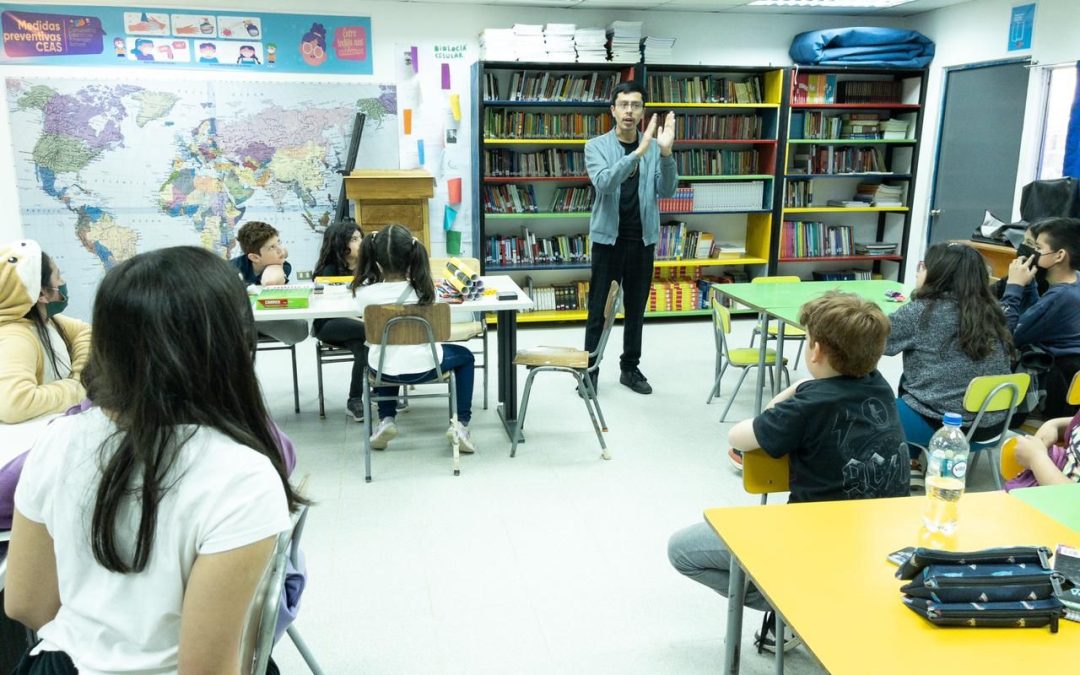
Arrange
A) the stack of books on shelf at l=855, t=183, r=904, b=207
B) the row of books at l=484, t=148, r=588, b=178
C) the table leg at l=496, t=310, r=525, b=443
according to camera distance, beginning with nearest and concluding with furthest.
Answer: the table leg at l=496, t=310, r=525, b=443, the row of books at l=484, t=148, r=588, b=178, the stack of books on shelf at l=855, t=183, r=904, b=207

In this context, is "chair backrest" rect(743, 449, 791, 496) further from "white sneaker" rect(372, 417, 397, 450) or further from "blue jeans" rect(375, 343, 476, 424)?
"white sneaker" rect(372, 417, 397, 450)

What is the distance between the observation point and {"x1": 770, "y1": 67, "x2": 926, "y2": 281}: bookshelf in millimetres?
6500

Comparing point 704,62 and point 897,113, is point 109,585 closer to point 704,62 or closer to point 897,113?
point 704,62

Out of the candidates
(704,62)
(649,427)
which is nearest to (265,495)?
(649,427)

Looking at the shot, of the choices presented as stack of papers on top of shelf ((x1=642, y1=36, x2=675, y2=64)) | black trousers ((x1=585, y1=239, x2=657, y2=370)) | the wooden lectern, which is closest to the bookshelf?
stack of papers on top of shelf ((x1=642, y1=36, x2=675, y2=64))

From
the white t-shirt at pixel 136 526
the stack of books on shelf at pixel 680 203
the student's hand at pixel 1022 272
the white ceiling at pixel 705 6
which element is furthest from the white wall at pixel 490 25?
the white t-shirt at pixel 136 526

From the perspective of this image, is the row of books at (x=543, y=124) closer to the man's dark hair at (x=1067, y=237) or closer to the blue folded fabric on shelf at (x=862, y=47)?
the blue folded fabric on shelf at (x=862, y=47)

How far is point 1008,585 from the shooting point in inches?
50.4

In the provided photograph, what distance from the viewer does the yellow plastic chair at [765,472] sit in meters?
2.03

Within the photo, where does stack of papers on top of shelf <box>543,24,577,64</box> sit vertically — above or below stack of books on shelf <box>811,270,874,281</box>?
above

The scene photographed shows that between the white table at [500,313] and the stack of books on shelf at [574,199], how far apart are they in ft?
7.03

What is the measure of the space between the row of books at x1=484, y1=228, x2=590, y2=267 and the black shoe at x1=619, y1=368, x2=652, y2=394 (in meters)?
1.79

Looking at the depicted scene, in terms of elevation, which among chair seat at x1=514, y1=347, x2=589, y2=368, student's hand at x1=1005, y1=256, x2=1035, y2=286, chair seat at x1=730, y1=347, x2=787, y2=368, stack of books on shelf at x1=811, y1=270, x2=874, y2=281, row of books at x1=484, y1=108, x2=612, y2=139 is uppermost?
row of books at x1=484, y1=108, x2=612, y2=139

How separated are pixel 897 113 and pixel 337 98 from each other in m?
4.74
